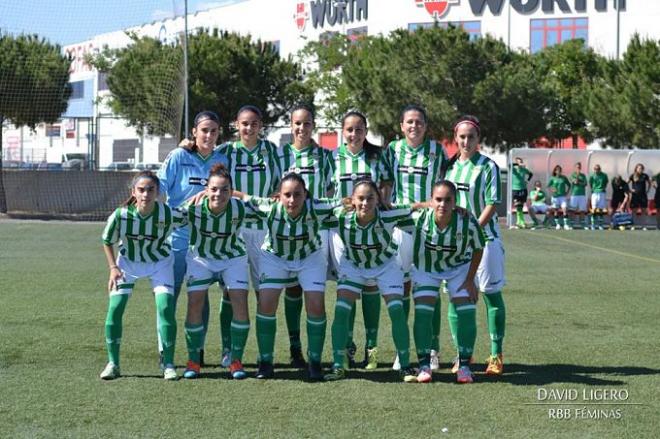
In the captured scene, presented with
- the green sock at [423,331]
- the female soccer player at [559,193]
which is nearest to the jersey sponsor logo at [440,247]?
the green sock at [423,331]

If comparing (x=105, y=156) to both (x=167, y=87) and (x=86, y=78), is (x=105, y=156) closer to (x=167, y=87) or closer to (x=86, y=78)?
(x=86, y=78)

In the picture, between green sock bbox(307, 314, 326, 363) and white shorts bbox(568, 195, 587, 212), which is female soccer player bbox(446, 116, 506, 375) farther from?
white shorts bbox(568, 195, 587, 212)

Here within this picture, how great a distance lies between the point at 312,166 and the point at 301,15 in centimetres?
5041

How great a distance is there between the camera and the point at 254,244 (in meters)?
7.51

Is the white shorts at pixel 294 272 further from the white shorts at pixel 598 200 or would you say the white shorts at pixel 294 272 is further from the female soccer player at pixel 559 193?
the white shorts at pixel 598 200

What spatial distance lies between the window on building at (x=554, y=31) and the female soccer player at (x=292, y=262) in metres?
43.8

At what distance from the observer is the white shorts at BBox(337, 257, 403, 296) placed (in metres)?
7.31

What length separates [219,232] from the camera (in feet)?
23.9

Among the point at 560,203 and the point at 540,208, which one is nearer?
the point at 560,203

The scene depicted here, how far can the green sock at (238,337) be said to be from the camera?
23.9 ft

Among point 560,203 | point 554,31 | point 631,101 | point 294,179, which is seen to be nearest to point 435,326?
point 294,179

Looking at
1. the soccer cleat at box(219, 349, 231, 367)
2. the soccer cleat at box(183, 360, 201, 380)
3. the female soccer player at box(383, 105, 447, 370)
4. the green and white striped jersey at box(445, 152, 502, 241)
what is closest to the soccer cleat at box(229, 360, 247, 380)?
the soccer cleat at box(183, 360, 201, 380)

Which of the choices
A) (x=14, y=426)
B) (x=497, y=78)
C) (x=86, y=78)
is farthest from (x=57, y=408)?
(x=86, y=78)

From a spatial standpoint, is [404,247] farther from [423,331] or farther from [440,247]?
[423,331]
